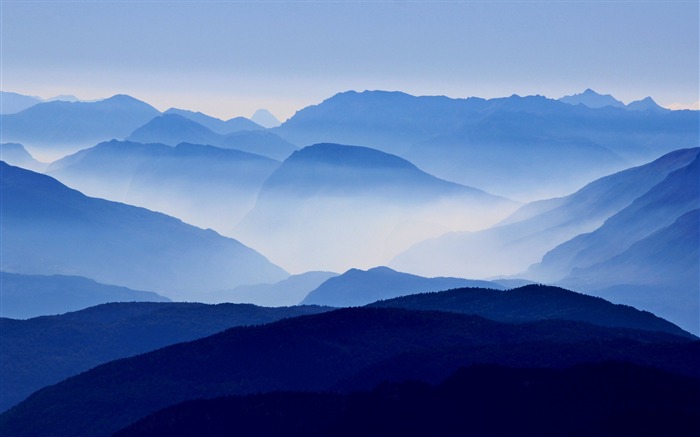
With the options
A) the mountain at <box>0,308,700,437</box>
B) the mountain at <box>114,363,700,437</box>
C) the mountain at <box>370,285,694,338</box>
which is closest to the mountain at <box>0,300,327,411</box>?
the mountain at <box>370,285,694,338</box>

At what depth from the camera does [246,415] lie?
298 ft

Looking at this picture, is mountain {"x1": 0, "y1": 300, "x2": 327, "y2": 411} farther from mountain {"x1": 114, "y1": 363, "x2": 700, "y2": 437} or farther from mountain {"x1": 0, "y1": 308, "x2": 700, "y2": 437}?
mountain {"x1": 114, "y1": 363, "x2": 700, "y2": 437}

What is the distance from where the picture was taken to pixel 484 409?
269ft

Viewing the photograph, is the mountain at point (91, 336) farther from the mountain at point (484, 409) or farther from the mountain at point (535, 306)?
the mountain at point (484, 409)

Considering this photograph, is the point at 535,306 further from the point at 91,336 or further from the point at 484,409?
the point at 484,409

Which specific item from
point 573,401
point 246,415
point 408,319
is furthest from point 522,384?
point 408,319

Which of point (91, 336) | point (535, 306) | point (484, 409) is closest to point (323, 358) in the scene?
point (484, 409)

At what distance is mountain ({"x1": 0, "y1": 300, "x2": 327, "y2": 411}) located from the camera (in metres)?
158

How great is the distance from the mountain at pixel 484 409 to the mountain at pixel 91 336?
62445 mm

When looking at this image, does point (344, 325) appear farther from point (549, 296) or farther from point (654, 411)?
point (654, 411)

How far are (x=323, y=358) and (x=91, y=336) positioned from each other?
62896 mm

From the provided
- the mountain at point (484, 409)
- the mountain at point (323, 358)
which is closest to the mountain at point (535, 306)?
the mountain at point (323, 358)

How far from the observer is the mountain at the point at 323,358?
103 meters

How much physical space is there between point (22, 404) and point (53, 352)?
136 ft
